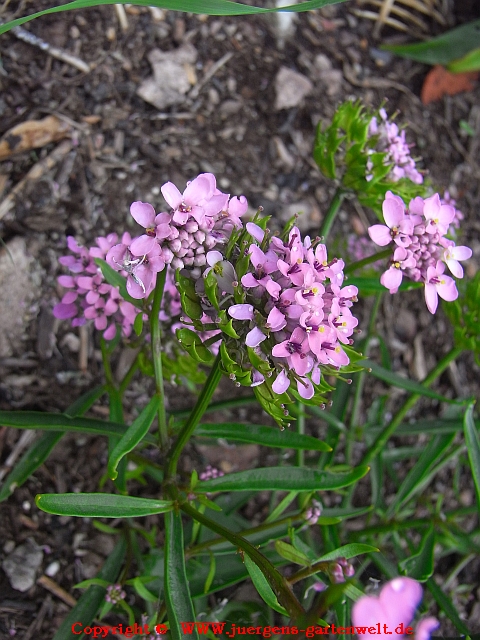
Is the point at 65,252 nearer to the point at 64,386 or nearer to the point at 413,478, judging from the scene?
the point at 64,386

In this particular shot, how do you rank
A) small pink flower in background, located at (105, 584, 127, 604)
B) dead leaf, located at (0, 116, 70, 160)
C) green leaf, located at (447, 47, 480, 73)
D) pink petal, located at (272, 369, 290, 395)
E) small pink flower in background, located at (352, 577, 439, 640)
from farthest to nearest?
green leaf, located at (447, 47, 480, 73) < dead leaf, located at (0, 116, 70, 160) < small pink flower in background, located at (105, 584, 127, 604) < pink petal, located at (272, 369, 290, 395) < small pink flower in background, located at (352, 577, 439, 640)

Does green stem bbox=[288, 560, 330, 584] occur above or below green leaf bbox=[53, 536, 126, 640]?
above

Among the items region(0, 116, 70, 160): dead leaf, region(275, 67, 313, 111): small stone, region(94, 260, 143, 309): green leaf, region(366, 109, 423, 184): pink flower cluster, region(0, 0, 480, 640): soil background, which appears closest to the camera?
region(94, 260, 143, 309): green leaf

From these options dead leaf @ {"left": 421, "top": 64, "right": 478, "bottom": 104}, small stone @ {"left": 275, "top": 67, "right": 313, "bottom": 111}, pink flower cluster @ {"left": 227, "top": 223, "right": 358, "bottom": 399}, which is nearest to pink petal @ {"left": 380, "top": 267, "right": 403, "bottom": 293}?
pink flower cluster @ {"left": 227, "top": 223, "right": 358, "bottom": 399}

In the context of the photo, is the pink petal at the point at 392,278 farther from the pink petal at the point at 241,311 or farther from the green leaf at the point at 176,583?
the green leaf at the point at 176,583

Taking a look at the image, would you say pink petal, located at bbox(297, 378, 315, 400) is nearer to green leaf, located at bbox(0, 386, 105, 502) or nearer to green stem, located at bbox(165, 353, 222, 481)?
green stem, located at bbox(165, 353, 222, 481)

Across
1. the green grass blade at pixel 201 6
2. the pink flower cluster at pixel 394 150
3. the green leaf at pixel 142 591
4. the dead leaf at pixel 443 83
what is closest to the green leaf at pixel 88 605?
the green leaf at pixel 142 591
